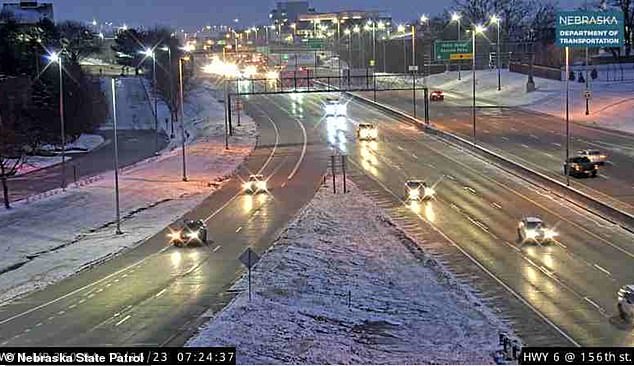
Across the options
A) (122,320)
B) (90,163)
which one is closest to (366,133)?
(90,163)

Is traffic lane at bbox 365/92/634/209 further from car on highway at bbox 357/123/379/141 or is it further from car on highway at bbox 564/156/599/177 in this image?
car on highway at bbox 357/123/379/141

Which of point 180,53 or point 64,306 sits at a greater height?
point 180,53

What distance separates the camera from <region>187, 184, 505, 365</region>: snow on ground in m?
26.5

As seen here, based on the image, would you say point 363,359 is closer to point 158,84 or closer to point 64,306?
point 64,306

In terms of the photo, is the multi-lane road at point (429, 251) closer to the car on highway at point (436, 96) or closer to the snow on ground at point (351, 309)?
A: the snow on ground at point (351, 309)

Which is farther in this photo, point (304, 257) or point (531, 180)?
point (531, 180)

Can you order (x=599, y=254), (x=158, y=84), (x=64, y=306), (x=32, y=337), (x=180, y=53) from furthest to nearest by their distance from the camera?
(x=180, y=53) → (x=158, y=84) → (x=599, y=254) → (x=64, y=306) → (x=32, y=337)

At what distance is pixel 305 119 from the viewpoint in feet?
395

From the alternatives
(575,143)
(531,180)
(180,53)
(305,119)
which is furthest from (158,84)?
(531,180)

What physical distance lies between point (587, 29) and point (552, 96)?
55480 millimetres

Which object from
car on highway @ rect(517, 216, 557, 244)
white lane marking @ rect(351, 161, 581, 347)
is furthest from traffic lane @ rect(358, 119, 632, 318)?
white lane marking @ rect(351, 161, 581, 347)

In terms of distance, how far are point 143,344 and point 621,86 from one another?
335ft

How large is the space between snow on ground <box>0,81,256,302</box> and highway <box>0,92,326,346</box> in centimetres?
167

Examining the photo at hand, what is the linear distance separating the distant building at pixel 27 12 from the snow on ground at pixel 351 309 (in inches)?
4753
